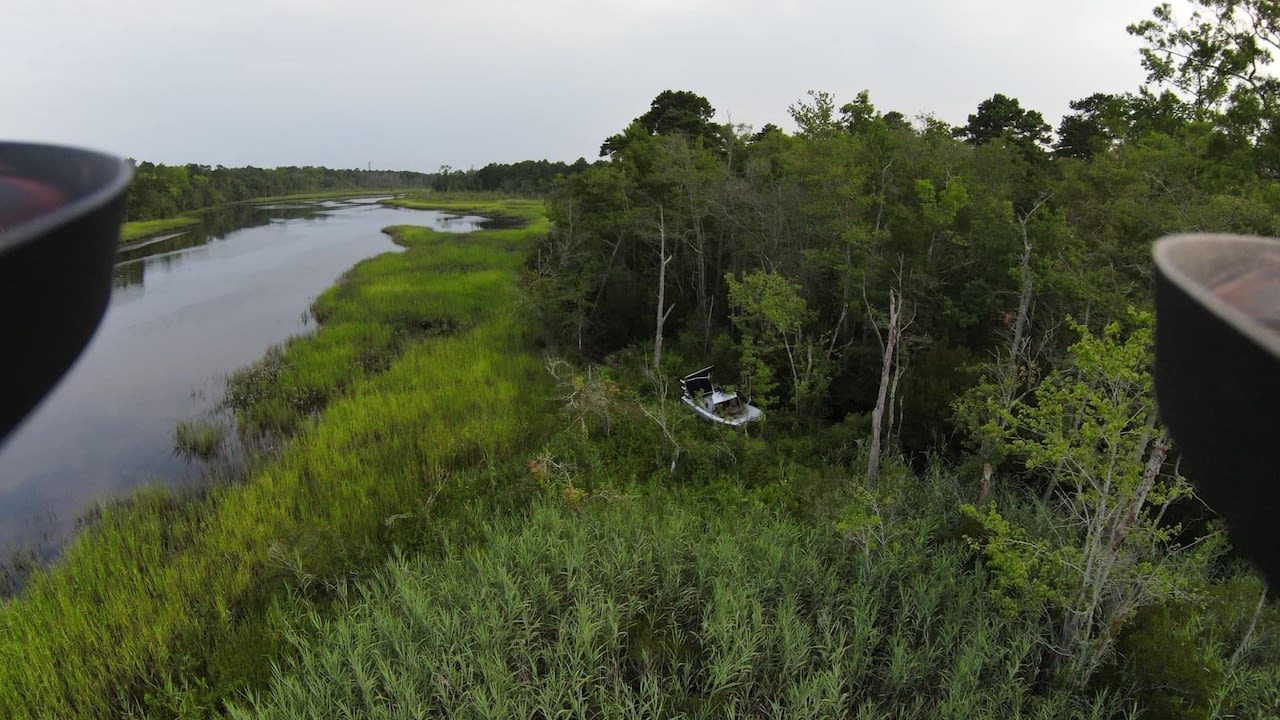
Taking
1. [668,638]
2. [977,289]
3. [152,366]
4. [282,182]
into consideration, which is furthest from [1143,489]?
[282,182]

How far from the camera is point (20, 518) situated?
8.98 m

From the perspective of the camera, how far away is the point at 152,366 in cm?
1531

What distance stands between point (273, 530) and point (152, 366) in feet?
36.1

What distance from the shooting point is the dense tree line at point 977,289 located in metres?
5.35

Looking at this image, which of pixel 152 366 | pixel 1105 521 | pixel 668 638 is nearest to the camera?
pixel 1105 521

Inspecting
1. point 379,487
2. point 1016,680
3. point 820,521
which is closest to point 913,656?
point 1016,680

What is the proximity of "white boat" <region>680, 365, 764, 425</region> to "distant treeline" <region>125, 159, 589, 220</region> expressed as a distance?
59.2 ft

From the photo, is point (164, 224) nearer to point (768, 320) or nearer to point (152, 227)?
point (152, 227)

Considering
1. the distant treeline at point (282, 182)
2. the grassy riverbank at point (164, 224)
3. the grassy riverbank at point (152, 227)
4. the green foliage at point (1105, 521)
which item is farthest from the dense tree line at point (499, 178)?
the green foliage at point (1105, 521)

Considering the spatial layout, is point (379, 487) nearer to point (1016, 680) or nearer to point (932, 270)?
point (1016, 680)

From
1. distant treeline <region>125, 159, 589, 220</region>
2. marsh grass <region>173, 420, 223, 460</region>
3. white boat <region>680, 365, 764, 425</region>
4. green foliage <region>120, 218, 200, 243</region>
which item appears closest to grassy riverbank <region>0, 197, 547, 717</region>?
marsh grass <region>173, 420, 223, 460</region>

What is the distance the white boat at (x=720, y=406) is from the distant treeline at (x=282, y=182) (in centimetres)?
1804

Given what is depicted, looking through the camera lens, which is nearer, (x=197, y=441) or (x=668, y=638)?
(x=668, y=638)

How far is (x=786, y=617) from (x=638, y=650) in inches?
51.9
